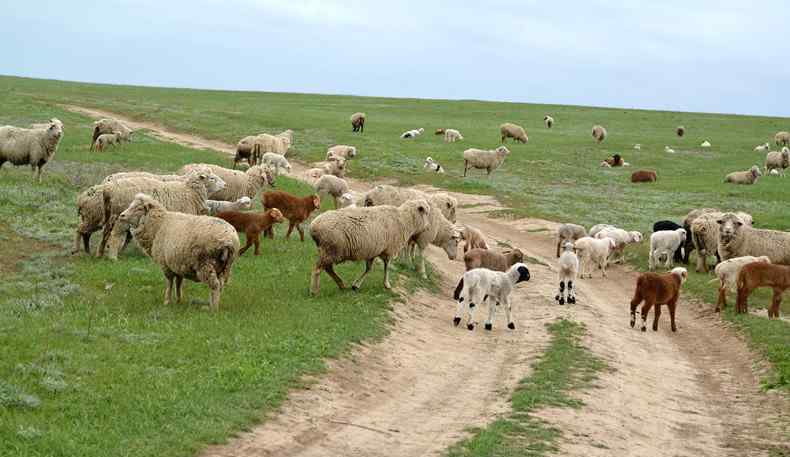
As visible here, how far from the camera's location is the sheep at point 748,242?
23.5 m

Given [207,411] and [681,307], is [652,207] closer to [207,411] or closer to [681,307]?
[681,307]

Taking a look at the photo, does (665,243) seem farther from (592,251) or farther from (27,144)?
(27,144)

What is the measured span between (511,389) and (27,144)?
61.8ft

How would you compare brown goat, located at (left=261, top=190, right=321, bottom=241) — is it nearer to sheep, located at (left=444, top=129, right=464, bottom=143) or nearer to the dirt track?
the dirt track

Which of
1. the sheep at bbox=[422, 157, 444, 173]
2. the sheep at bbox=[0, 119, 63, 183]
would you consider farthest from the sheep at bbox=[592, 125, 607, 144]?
the sheep at bbox=[0, 119, 63, 183]

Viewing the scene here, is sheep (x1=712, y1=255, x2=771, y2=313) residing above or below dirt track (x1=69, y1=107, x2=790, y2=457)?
above

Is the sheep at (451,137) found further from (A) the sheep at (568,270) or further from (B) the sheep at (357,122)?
(A) the sheep at (568,270)

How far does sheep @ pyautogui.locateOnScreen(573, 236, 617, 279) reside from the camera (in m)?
24.0

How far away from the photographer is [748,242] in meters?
23.6

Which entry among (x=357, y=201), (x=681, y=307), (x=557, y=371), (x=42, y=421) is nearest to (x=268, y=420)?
(x=42, y=421)

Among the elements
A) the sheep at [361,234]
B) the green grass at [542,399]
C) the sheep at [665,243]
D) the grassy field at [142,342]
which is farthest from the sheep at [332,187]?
the green grass at [542,399]

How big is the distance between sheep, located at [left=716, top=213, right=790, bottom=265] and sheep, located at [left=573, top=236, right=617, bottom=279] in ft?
9.23

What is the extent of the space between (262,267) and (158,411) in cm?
Result: 900

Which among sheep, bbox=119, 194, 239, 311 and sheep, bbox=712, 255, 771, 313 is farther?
sheep, bbox=712, 255, 771, 313
